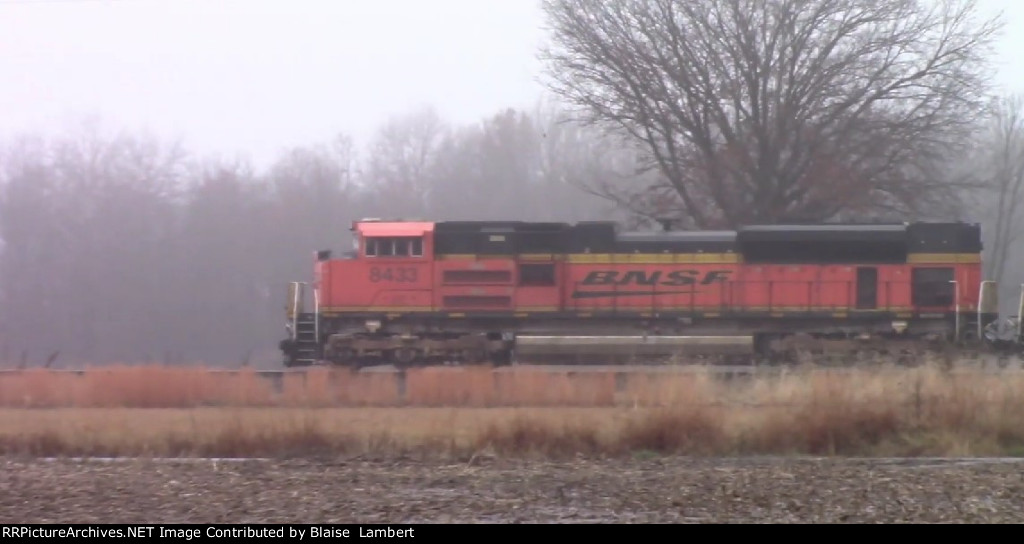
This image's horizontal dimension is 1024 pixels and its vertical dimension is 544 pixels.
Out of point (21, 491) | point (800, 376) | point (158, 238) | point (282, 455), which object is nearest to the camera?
point (21, 491)

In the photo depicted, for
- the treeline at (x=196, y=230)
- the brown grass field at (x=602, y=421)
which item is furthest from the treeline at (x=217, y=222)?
the brown grass field at (x=602, y=421)

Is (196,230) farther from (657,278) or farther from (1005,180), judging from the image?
→ (1005,180)

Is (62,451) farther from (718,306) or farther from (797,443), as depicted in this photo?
(718,306)

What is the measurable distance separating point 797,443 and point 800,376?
10.7 feet

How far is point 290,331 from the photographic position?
20453mm

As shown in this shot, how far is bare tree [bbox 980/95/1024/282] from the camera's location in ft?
114

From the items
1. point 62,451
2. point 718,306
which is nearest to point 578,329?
point 718,306

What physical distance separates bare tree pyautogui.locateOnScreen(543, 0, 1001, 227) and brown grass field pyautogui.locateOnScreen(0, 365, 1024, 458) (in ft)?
45.4

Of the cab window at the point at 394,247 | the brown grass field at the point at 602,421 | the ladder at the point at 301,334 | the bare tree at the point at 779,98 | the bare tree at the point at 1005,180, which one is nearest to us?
the brown grass field at the point at 602,421

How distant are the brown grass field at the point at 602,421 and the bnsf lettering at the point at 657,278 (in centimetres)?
629

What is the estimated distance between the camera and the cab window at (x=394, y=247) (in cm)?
2064

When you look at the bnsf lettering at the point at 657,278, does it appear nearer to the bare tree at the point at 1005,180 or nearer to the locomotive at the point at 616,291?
the locomotive at the point at 616,291

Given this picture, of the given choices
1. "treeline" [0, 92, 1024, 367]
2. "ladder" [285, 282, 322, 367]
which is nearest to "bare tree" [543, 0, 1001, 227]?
"treeline" [0, 92, 1024, 367]

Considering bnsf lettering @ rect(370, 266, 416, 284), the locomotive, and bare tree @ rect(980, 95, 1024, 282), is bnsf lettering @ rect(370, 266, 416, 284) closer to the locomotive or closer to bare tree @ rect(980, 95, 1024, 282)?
the locomotive
